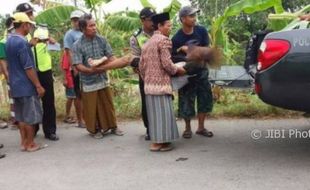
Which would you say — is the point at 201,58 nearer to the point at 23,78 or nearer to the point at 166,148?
the point at 166,148

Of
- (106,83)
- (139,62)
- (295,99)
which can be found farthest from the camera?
(106,83)

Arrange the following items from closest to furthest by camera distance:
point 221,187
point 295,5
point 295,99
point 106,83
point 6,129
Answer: point 221,187 → point 295,99 → point 106,83 → point 6,129 → point 295,5

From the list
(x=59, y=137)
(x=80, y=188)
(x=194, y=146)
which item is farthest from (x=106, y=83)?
(x=80, y=188)

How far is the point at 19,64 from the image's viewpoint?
18.5 ft

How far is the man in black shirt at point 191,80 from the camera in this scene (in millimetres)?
5812

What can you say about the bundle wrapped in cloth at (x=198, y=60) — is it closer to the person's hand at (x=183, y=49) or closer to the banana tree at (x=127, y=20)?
the person's hand at (x=183, y=49)

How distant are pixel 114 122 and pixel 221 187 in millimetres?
2497

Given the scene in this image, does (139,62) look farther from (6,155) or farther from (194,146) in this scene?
(6,155)

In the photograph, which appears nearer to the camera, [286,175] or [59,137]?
[286,175]

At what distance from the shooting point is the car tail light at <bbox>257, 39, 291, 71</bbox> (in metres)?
4.68

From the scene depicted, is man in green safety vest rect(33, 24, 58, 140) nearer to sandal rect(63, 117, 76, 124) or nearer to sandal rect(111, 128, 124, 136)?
sandal rect(111, 128, 124, 136)

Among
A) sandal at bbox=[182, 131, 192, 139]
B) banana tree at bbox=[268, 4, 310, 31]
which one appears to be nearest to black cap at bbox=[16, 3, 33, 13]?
sandal at bbox=[182, 131, 192, 139]

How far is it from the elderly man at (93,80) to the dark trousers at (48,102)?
1.35 ft

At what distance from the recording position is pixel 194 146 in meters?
5.76
